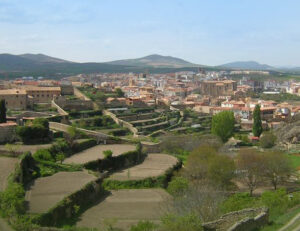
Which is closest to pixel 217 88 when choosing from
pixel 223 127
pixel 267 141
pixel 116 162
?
pixel 223 127

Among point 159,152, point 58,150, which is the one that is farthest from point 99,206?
point 159,152

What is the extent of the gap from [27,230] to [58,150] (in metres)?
14.7

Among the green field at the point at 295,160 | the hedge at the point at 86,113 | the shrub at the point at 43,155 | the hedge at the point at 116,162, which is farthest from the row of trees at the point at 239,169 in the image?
the hedge at the point at 86,113

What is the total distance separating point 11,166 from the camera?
2345 centimetres

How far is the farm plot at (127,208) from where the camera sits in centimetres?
1809

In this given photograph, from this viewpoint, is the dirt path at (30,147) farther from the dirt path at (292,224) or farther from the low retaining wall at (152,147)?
the dirt path at (292,224)

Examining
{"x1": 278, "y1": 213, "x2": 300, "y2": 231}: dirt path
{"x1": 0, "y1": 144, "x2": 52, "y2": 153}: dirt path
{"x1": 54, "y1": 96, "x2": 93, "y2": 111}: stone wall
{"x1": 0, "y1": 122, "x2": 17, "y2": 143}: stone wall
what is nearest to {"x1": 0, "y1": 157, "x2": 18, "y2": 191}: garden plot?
{"x1": 0, "y1": 144, "x2": 52, "y2": 153}: dirt path

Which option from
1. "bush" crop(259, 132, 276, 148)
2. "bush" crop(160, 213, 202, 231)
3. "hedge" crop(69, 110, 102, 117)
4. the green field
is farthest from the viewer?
"hedge" crop(69, 110, 102, 117)

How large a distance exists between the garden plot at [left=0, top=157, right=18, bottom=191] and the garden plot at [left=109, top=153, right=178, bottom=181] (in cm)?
567

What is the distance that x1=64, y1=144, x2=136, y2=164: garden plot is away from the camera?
27.7 metres

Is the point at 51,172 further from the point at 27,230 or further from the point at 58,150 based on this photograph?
the point at 27,230

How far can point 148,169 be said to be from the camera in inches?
1121

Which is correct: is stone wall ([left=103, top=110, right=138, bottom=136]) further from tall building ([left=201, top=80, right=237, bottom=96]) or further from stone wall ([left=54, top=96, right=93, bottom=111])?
tall building ([left=201, top=80, right=237, bottom=96])

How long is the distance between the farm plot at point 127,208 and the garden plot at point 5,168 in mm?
4088
